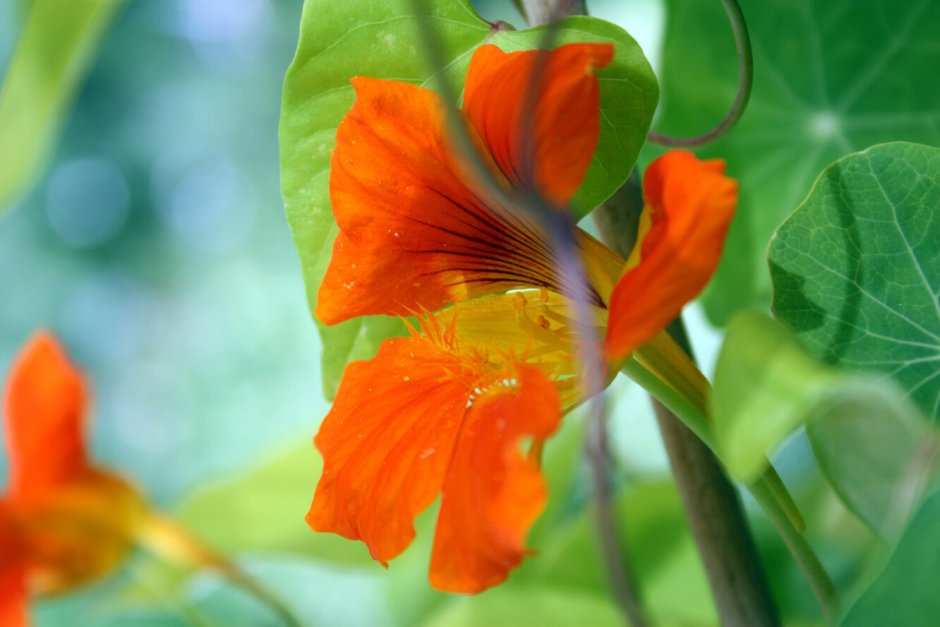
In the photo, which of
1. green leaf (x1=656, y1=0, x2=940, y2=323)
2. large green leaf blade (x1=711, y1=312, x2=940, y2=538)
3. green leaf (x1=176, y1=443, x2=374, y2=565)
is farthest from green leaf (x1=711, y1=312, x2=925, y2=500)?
green leaf (x1=176, y1=443, x2=374, y2=565)

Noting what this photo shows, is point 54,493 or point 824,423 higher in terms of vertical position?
point 824,423

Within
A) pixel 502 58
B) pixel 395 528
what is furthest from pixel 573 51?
pixel 395 528

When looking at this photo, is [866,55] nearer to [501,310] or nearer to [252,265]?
[501,310]

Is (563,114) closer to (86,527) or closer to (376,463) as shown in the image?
(376,463)

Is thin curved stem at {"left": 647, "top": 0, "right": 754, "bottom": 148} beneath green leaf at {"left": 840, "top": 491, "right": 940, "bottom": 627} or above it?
above

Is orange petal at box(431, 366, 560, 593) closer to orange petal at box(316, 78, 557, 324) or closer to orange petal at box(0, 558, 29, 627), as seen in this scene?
orange petal at box(316, 78, 557, 324)

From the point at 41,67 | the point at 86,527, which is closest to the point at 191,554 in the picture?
the point at 86,527

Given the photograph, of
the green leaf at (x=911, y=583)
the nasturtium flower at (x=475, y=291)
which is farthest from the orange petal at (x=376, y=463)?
the green leaf at (x=911, y=583)
